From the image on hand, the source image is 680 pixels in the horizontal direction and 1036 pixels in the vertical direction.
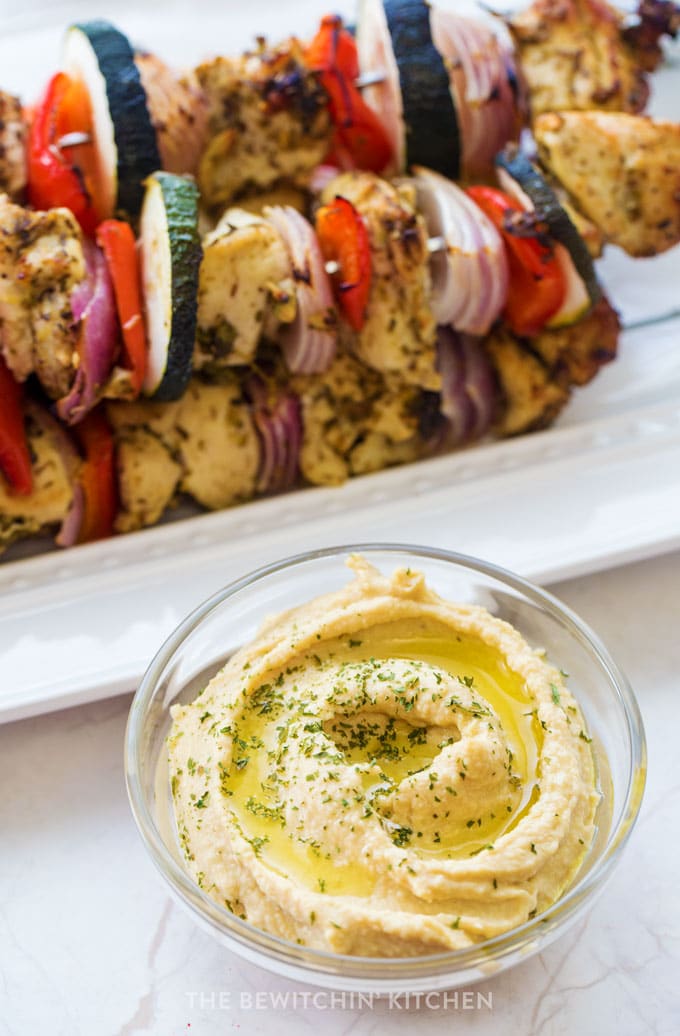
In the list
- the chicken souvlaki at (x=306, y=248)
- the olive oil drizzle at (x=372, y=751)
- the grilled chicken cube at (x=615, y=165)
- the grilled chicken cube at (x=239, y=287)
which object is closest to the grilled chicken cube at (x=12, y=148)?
the chicken souvlaki at (x=306, y=248)

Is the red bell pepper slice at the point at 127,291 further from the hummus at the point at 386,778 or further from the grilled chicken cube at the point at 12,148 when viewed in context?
the hummus at the point at 386,778

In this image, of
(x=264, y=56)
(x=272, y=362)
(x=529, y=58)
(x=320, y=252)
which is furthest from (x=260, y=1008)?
(x=529, y=58)

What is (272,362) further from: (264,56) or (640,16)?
(640,16)

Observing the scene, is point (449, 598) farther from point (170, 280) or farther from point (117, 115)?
point (117, 115)

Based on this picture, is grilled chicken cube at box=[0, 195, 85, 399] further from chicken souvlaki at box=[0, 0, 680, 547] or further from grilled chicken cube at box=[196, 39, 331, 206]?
grilled chicken cube at box=[196, 39, 331, 206]

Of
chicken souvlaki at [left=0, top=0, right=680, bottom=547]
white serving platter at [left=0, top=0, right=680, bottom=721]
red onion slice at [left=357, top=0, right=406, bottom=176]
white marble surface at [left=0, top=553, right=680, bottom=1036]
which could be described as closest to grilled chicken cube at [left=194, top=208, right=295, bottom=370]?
chicken souvlaki at [left=0, top=0, right=680, bottom=547]
